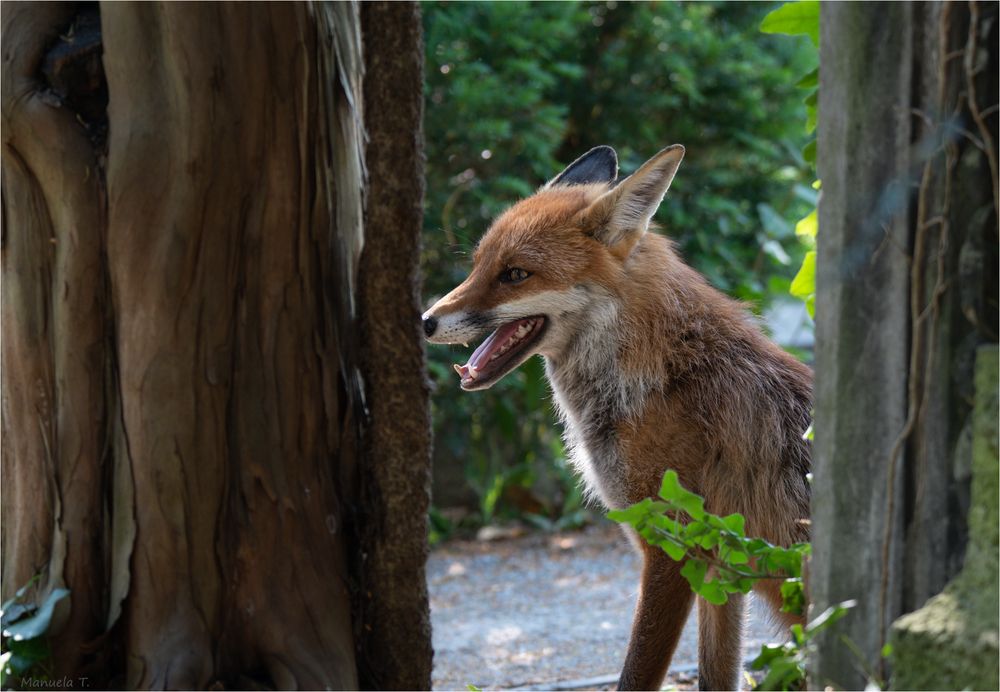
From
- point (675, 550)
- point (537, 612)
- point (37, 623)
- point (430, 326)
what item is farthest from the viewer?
point (537, 612)

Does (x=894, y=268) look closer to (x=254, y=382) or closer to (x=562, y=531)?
(x=254, y=382)

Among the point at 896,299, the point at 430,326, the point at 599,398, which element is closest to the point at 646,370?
the point at 599,398

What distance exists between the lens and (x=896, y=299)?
7.01 ft

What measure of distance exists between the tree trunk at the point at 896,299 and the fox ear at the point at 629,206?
152cm

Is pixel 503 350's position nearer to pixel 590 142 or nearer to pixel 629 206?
pixel 629 206

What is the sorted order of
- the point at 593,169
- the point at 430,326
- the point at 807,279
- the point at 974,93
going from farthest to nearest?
the point at 593,169, the point at 430,326, the point at 807,279, the point at 974,93

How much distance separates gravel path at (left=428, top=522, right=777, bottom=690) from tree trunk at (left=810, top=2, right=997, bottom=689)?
1905mm

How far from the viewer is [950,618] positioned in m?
1.98

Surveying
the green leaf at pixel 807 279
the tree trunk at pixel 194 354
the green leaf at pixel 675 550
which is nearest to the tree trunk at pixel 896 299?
the green leaf at pixel 675 550

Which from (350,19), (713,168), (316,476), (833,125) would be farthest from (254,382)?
(713,168)

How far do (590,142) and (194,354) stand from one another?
22.8 ft

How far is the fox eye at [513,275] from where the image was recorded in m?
3.83

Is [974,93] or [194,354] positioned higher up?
[974,93]

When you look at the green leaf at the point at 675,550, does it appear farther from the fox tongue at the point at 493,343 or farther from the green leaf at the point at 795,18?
the green leaf at the point at 795,18
